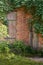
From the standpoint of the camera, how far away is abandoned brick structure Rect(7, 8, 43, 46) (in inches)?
523

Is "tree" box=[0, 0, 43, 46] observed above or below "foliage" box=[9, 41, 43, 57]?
above

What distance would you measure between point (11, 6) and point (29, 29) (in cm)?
126

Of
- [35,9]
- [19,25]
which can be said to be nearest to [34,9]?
[35,9]

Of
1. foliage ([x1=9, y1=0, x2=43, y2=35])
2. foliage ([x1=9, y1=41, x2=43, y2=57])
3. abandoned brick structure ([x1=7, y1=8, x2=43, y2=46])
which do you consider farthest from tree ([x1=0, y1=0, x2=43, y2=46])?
foliage ([x1=9, y1=41, x2=43, y2=57])

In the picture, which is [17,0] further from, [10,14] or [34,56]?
[34,56]

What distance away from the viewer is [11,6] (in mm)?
13164

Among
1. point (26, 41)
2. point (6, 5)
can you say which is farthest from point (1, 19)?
point (26, 41)

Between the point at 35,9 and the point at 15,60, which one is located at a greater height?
the point at 35,9

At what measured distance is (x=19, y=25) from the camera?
13.3 meters

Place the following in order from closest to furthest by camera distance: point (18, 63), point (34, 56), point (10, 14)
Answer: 1. point (18, 63)
2. point (34, 56)
3. point (10, 14)

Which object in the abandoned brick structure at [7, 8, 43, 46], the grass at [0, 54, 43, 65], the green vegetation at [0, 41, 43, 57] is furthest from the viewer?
the abandoned brick structure at [7, 8, 43, 46]

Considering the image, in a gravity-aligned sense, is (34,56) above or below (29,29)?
below

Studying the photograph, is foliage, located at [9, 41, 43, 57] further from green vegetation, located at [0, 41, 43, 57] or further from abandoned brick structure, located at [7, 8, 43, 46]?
abandoned brick structure, located at [7, 8, 43, 46]

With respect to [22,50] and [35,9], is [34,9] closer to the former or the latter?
[35,9]
